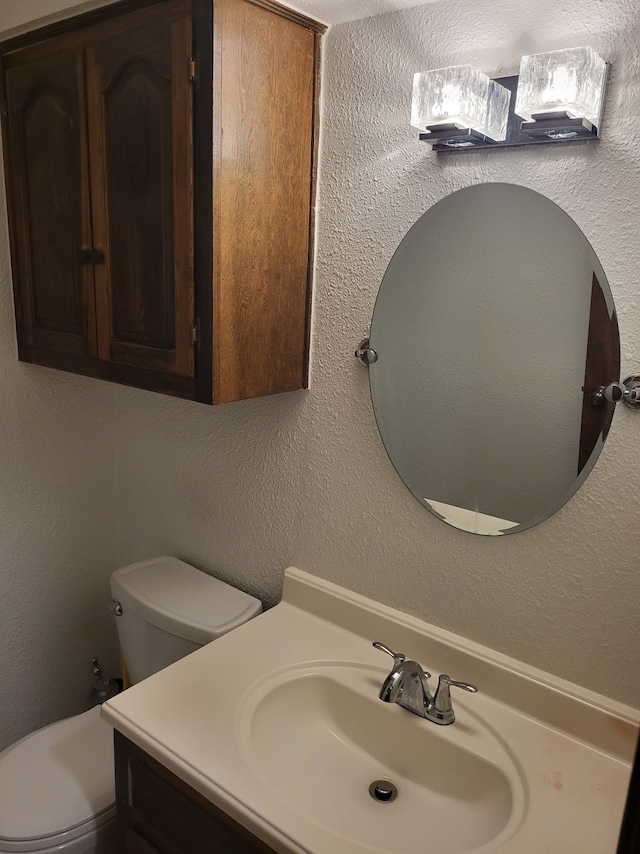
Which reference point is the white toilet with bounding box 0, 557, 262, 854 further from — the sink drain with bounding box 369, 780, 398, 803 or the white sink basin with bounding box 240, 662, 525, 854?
the sink drain with bounding box 369, 780, 398, 803

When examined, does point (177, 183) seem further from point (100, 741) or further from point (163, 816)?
point (100, 741)

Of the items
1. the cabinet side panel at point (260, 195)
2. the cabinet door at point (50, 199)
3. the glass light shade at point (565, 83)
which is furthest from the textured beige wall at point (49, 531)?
the glass light shade at point (565, 83)

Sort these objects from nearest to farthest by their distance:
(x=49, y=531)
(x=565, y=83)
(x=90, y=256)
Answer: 1. (x=565, y=83)
2. (x=90, y=256)
3. (x=49, y=531)

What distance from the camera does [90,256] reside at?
1.39 meters


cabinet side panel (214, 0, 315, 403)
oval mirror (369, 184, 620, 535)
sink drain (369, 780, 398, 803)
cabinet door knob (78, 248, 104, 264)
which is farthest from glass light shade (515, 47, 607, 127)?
sink drain (369, 780, 398, 803)

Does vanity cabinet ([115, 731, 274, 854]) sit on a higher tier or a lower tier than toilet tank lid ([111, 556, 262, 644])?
lower

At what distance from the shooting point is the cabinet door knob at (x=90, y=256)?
4.49 feet

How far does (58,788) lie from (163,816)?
440 mm

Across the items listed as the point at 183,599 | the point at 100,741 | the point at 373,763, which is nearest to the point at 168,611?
the point at 183,599

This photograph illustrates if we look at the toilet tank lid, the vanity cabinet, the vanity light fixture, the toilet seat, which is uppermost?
the vanity light fixture

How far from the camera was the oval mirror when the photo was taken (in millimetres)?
1083

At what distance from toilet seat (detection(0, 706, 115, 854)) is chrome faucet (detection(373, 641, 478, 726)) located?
707 mm

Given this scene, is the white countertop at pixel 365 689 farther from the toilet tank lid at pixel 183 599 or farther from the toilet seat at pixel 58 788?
the toilet seat at pixel 58 788

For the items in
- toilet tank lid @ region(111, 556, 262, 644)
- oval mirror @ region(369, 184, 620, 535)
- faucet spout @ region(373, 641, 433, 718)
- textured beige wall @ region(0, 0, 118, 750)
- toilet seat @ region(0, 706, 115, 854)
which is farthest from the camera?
textured beige wall @ region(0, 0, 118, 750)
